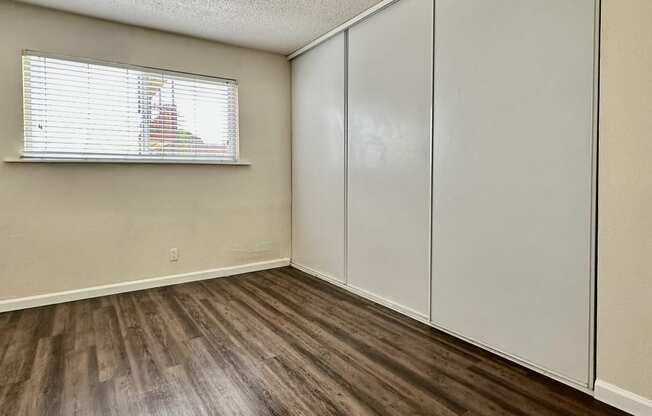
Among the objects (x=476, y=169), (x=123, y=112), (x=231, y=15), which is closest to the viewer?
(x=476, y=169)

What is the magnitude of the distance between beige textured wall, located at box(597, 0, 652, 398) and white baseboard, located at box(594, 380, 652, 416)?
0.03 m

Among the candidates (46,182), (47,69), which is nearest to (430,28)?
(47,69)

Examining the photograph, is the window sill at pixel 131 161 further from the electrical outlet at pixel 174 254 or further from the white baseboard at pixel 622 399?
the white baseboard at pixel 622 399

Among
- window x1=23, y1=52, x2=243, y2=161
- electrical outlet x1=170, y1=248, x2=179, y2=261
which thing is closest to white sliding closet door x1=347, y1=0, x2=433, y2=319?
window x1=23, y1=52, x2=243, y2=161

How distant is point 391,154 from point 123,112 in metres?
2.47

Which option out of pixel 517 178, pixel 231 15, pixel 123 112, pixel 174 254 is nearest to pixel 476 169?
pixel 517 178

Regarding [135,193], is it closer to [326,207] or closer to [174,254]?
[174,254]

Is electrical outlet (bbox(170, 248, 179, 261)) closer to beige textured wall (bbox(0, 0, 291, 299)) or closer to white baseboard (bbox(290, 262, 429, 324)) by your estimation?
beige textured wall (bbox(0, 0, 291, 299))

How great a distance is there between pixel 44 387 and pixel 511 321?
2.55 metres

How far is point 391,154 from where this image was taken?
2.92m

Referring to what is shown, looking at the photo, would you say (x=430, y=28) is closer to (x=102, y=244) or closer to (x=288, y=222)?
(x=288, y=222)

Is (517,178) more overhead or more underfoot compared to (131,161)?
more underfoot

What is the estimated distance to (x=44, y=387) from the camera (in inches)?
74.1

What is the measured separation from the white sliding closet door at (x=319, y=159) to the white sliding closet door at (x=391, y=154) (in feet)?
0.62
